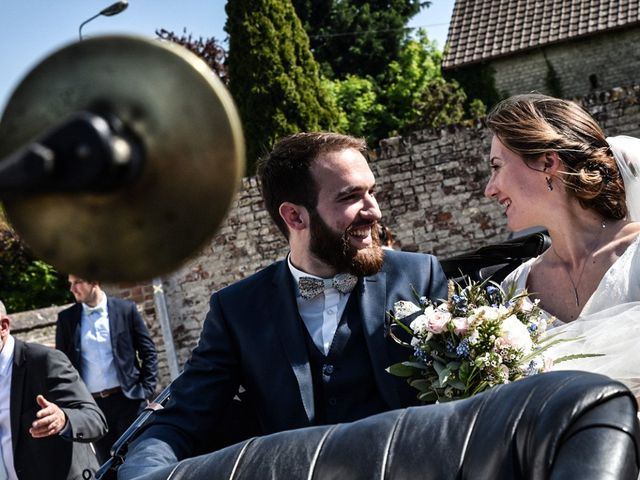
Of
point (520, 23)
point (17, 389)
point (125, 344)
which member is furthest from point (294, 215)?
point (520, 23)

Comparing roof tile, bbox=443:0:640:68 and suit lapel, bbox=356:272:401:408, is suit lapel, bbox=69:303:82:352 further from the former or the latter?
roof tile, bbox=443:0:640:68

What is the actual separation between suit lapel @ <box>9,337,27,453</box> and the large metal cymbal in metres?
3.97

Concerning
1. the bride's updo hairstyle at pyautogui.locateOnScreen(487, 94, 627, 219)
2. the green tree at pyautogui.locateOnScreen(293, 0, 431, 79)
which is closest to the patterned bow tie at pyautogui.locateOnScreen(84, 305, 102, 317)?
the bride's updo hairstyle at pyautogui.locateOnScreen(487, 94, 627, 219)

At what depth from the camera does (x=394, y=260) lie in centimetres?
373

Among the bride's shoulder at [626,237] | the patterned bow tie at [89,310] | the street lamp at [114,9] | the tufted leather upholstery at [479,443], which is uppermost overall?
the street lamp at [114,9]

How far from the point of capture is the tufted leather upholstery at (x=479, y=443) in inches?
84.3

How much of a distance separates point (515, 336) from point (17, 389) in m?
2.96

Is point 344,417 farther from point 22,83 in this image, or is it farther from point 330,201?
point 22,83

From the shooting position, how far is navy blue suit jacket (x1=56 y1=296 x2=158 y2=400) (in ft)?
24.4

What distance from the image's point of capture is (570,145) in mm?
3633

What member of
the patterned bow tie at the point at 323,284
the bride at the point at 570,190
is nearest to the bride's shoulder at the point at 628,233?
the bride at the point at 570,190

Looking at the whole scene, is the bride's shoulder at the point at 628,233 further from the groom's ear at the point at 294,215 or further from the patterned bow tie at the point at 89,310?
the patterned bow tie at the point at 89,310

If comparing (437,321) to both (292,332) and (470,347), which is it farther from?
(292,332)

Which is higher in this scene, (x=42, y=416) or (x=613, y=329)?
(x=613, y=329)
